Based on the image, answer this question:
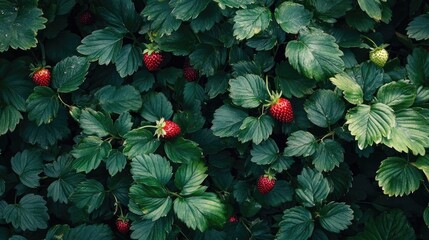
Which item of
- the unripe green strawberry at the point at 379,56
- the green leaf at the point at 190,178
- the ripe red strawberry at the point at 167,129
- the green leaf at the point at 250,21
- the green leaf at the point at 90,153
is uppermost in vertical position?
the green leaf at the point at 250,21

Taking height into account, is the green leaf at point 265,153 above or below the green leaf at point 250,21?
below

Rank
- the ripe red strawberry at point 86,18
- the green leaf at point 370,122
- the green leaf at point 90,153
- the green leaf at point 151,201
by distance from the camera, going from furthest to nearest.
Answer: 1. the ripe red strawberry at point 86,18
2. the green leaf at point 90,153
3. the green leaf at point 151,201
4. the green leaf at point 370,122

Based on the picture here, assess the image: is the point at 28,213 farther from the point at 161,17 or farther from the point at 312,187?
the point at 312,187

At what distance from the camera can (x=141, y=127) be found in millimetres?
1782

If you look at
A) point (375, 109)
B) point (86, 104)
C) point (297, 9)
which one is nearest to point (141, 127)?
point (86, 104)

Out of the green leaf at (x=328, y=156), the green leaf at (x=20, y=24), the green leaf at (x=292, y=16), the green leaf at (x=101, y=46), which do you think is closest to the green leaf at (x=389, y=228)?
the green leaf at (x=328, y=156)

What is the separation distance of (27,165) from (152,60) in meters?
0.60

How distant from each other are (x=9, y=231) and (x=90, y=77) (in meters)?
0.65

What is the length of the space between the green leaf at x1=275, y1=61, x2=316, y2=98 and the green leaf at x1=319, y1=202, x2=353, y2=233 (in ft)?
1.22

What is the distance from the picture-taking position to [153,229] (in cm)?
178

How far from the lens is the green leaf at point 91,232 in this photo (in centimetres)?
192

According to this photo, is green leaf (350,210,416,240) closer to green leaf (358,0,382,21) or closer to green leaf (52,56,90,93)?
green leaf (358,0,382,21)

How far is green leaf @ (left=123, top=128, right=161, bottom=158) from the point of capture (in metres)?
1.76

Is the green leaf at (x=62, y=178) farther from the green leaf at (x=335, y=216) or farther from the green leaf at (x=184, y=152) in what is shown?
the green leaf at (x=335, y=216)
